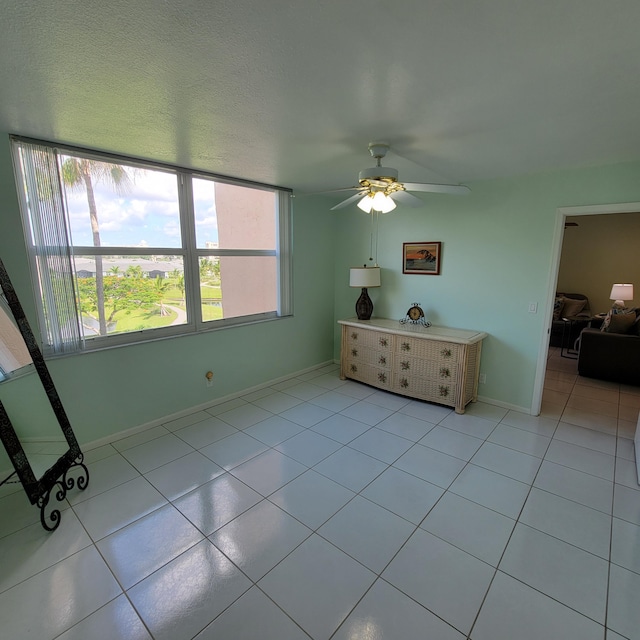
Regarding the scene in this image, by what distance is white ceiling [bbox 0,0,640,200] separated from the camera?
113 cm

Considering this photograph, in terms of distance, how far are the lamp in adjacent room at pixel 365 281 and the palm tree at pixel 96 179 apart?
8.24 feet

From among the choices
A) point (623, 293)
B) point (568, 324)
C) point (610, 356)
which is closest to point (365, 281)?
point (610, 356)

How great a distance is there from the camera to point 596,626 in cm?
148

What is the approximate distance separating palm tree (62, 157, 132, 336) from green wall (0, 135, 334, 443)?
34cm

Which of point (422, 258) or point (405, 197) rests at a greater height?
point (405, 197)

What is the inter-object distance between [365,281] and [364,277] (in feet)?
0.17

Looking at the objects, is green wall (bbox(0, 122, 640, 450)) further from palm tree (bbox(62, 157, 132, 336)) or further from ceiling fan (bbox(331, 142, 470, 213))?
ceiling fan (bbox(331, 142, 470, 213))

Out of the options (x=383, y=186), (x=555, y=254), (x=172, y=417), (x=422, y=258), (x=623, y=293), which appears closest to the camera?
(x=383, y=186)

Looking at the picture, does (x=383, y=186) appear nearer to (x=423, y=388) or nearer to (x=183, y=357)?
(x=423, y=388)

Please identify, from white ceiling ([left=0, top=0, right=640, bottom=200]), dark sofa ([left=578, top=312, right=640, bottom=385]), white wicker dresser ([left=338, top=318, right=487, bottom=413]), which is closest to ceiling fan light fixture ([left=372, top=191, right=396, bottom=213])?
white ceiling ([left=0, top=0, right=640, bottom=200])

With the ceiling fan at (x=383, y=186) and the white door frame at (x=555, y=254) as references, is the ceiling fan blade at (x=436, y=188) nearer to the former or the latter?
the ceiling fan at (x=383, y=186)

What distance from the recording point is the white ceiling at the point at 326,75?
1128 mm

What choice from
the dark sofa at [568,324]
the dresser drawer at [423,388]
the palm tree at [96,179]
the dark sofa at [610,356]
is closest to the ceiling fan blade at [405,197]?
the dresser drawer at [423,388]

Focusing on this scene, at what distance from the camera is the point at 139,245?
2.98 metres
